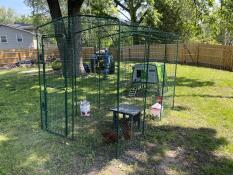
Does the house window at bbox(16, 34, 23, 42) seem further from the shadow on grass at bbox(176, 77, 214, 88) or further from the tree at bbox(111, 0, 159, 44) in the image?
the shadow on grass at bbox(176, 77, 214, 88)

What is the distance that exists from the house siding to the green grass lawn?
2410cm

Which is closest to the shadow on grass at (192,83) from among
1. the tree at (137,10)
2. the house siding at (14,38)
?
the tree at (137,10)

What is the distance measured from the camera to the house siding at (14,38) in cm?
2832

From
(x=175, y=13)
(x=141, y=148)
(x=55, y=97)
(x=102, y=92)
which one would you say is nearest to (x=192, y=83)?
(x=102, y=92)

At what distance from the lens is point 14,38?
2894 cm

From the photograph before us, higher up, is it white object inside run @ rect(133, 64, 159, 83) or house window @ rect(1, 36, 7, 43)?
house window @ rect(1, 36, 7, 43)

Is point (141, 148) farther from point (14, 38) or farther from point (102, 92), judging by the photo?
point (14, 38)

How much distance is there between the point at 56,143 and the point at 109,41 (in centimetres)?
297

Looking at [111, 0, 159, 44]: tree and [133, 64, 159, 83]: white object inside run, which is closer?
[133, 64, 159, 83]: white object inside run

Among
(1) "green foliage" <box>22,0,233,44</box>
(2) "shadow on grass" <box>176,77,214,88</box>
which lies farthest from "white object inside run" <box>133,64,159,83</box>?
(1) "green foliage" <box>22,0,233,44</box>

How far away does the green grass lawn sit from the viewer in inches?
151

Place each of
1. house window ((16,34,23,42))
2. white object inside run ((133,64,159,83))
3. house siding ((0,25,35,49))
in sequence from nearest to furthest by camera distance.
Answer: white object inside run ((133,64,159,83)) → house siding ((0,25,35,49)) → house window ((16,34,23,42))

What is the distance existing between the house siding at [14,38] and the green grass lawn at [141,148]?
2410 cm

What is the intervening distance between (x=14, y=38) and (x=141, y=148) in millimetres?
27962
